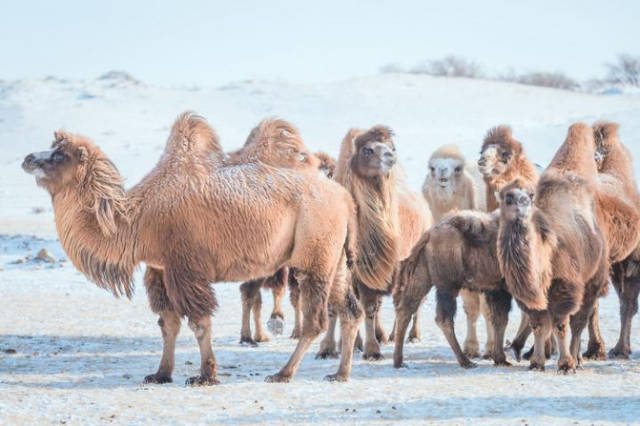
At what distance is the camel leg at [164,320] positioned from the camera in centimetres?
800

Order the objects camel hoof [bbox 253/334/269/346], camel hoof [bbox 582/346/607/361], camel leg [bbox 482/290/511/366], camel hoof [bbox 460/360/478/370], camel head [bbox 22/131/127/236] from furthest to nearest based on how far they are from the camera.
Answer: camel hoof [bbox 253/334/269/346] → camel hoof [bbox 582/346/607/361] → camel leg [bbox 482/290/511/366] → camel hoof [bbox 460/360/478/370] → camel head [bbox 22/131/127/236]

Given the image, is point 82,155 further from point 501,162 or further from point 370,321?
point 501,162

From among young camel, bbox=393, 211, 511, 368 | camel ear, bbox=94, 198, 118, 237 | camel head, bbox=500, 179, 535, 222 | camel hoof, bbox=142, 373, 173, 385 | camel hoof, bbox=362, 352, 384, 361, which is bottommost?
camel hoof, bbox=142, 373, 173, 385

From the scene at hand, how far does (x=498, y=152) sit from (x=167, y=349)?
13.4ft

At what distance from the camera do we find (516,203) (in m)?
8.44

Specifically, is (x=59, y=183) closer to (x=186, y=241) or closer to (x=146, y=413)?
(x=186, y=241)

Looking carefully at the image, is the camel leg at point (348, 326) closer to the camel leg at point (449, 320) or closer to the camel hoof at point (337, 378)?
the camel hoof at point (337, 378)

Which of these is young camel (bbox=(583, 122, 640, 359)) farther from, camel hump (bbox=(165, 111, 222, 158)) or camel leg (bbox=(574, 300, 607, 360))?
camel hump (bbox=(165, 111, 222, 158))

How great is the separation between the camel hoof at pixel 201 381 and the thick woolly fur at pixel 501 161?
12.4 feet

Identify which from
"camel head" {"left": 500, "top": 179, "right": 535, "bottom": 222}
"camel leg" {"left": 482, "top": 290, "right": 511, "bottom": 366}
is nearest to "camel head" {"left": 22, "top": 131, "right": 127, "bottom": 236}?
"camel head" {"left": 500, "top": 179, "right": 535, "bottom": 222}

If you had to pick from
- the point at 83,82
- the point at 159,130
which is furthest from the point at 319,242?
the point at 83,82

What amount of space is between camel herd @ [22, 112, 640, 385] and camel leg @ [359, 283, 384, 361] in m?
0.01

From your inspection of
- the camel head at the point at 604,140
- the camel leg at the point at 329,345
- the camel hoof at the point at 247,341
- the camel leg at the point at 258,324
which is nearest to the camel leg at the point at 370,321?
the camel leg at the point at 329,345

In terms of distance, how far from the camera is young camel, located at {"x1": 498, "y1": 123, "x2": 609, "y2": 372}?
8.49 meters
